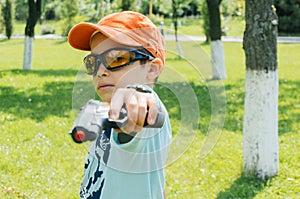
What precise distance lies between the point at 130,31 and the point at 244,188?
3680mm

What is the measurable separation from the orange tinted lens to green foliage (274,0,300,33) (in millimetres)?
33400

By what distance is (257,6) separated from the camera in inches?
197

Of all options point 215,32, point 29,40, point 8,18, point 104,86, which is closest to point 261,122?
point 104,86

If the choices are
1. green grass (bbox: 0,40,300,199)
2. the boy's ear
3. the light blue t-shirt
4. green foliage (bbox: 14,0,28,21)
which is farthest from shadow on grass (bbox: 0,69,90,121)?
green foliage (bbox: 14,0,28,21)

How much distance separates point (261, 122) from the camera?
5035 mm

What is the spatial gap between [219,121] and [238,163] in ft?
14.3

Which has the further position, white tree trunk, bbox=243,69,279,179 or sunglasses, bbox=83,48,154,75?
white tree trunk, bbox=243,69,279,179

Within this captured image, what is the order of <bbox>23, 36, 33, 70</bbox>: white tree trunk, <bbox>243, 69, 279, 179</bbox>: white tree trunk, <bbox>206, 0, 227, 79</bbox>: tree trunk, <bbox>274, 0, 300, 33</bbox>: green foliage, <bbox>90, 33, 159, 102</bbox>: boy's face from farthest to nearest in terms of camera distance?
<bbox>274, 0, 300, 33</bbox>: green foliage
<bbox>23, 36, 33, 70</bbox>: white tree trunk
<bbox>206, 0, 227, 79</bbox>: tree trunk
<bbox>243, 69, 279, 179</bbox>: white tree trunk
<bbox>90, 33, 159, 102</bbox>: boy's face

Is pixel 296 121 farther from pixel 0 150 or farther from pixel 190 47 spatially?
pixel 190 47

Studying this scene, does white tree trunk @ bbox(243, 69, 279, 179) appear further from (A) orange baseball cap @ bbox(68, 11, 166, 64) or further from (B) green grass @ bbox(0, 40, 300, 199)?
(A) orange baseball cap @ bbox(68, 11, 166, 64)

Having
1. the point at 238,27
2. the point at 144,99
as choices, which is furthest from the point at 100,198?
the point at 238,27

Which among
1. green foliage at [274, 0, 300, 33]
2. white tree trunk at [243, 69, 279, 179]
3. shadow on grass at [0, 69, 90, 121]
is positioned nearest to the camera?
white tree trunk at [243, 69, 279, 179]

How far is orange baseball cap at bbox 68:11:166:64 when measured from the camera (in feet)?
5.00

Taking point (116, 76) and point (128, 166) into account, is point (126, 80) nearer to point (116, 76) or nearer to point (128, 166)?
point (116, 76)
